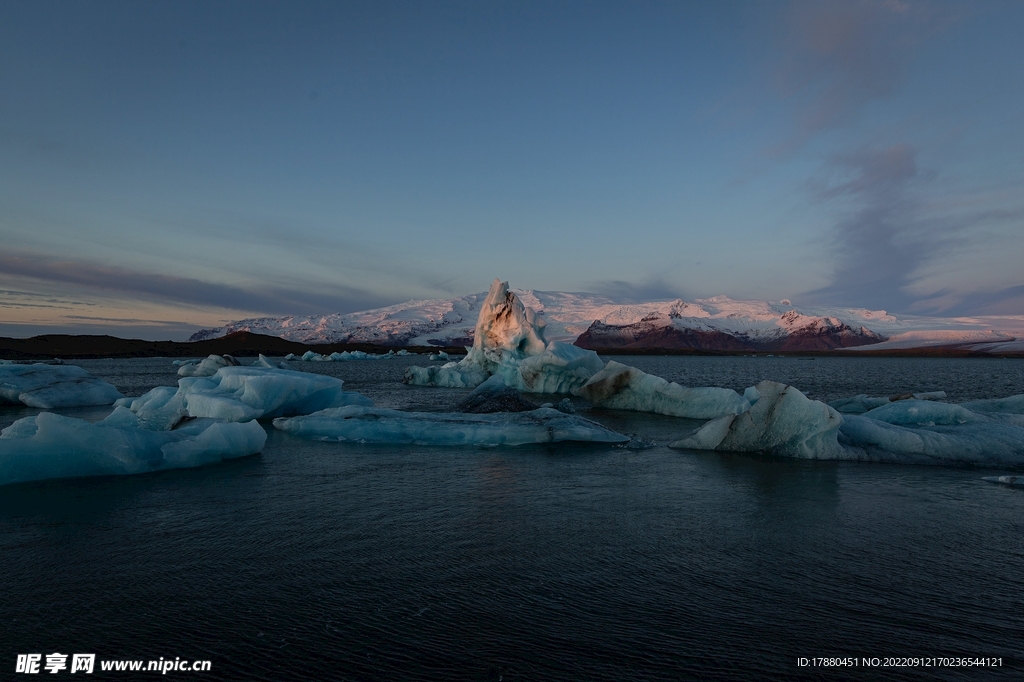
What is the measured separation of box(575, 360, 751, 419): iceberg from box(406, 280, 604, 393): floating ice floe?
4441mm

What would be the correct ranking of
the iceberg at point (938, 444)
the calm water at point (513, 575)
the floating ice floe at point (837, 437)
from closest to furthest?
the calm water at point (513, 575) → the iceberg at point (938, 444) → the floating ice floe at point (837, 437)

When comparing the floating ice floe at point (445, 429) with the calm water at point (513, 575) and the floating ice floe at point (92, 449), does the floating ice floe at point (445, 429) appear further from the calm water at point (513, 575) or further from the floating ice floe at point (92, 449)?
the calm water at point (513, 575)

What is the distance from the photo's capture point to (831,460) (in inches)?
468

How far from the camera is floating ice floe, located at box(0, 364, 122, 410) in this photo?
21.8 meters

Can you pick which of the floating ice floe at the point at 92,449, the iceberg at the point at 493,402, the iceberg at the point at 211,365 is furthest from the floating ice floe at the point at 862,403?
the iceberg at the point at 211,365

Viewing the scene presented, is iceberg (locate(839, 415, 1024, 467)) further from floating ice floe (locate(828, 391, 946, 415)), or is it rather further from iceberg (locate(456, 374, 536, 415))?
iceberg (locate(456, 374, 536, 415))

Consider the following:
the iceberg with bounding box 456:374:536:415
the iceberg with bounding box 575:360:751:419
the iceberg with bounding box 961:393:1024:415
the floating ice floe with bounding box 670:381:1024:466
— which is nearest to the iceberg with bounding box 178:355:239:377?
the iceberg with bounding box 456:374:536:415

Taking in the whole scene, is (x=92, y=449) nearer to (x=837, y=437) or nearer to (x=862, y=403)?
(x=837, y=437)

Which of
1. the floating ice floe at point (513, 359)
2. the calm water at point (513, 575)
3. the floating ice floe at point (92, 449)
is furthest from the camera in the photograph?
the floating ice floe at point (513, 359)

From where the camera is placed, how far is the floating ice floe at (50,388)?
21844 millimetres

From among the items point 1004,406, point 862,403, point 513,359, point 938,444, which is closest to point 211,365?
point 513,359

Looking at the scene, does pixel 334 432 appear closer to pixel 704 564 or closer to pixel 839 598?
pixel 704 564

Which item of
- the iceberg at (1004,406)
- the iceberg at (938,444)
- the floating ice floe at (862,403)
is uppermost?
the iceberg at (1004,406)

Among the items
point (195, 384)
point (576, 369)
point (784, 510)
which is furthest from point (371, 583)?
point (576, 369)
